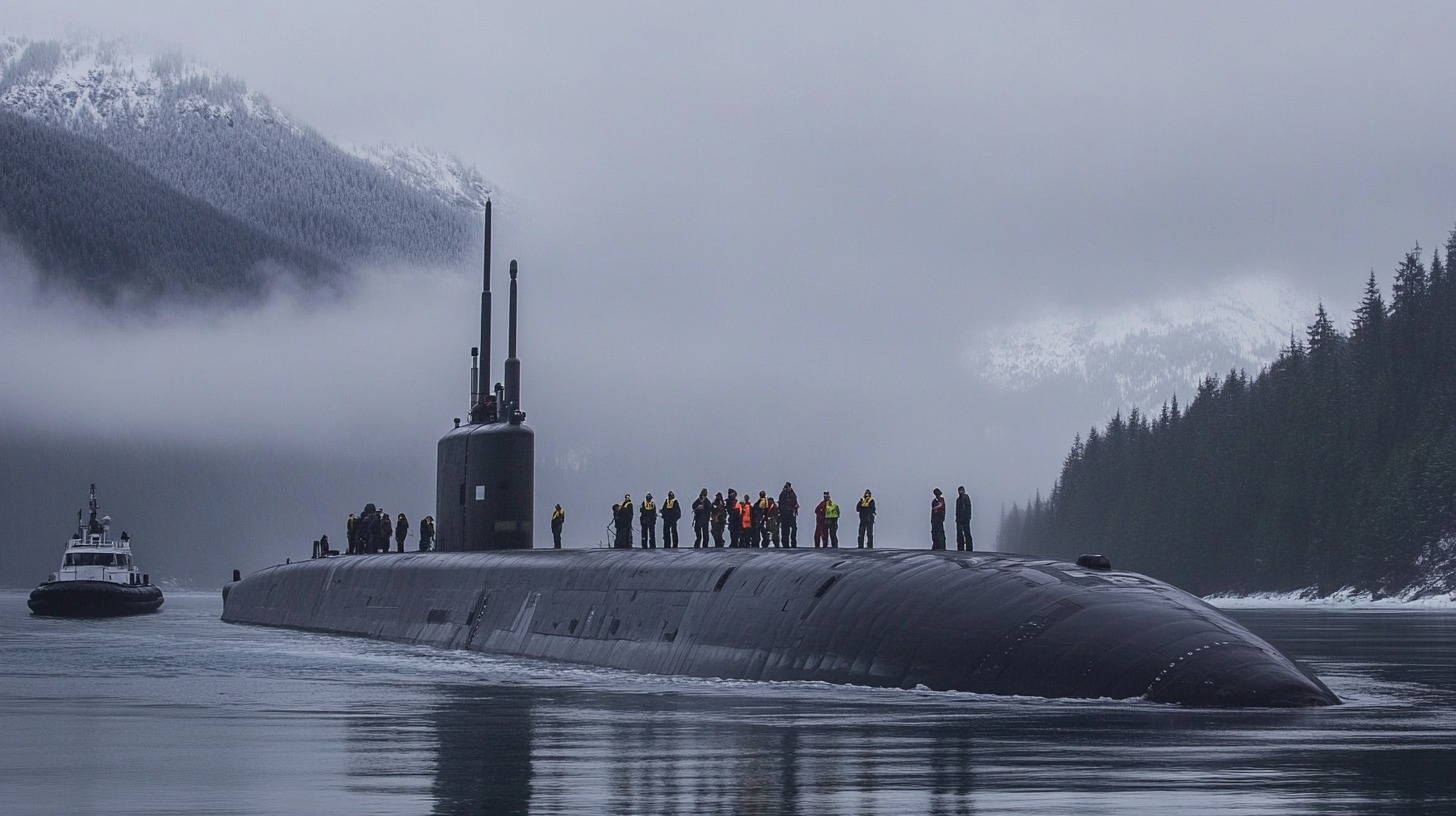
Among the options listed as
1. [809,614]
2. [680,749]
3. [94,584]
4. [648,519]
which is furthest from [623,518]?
[94,584]

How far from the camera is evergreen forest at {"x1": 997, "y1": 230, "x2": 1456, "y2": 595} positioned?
3578 inches

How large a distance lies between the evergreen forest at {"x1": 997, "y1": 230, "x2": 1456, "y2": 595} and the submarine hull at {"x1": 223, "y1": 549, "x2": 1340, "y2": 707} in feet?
227

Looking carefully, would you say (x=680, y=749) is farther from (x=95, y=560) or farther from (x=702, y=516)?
(x=95, y=560)

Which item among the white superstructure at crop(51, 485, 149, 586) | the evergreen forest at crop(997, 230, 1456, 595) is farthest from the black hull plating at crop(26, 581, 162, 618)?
the evergreen forest at crop(997, 230, 1456, 595)

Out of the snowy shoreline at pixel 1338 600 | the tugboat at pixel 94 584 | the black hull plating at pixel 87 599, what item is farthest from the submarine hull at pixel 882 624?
the snowy shoreline at pixel 1338 600

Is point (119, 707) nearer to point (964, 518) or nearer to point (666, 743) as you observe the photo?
point (666, 743)

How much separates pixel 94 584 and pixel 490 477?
1407 inches

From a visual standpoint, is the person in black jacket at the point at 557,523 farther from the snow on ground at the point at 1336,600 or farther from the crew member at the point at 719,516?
the snow on ground at the point at 1336,600

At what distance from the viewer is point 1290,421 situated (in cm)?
10731

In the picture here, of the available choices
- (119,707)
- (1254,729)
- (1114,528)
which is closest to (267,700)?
(119,707)

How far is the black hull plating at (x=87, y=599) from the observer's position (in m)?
65.9

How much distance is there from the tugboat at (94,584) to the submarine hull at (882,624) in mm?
38051

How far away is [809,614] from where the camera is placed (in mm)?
22312

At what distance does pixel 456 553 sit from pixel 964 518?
10462mm
